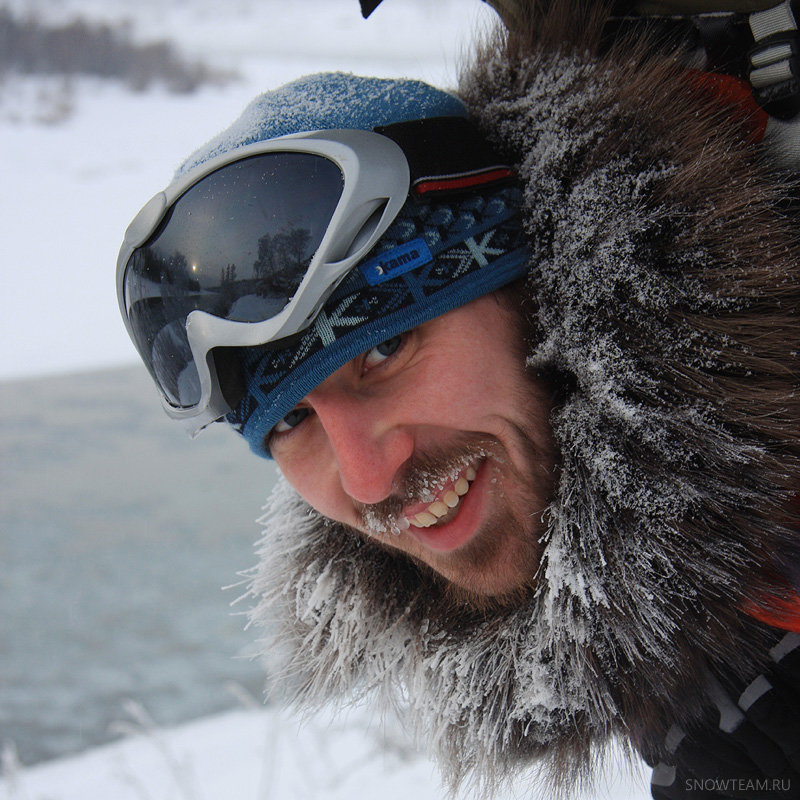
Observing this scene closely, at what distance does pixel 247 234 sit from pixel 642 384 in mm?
625

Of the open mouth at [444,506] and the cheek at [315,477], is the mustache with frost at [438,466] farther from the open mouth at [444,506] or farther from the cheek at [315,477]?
the cheek at [315,477]

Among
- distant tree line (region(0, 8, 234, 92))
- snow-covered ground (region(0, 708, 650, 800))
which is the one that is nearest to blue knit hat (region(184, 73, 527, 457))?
snow-covered ground (region(0, 708, 650, 800))

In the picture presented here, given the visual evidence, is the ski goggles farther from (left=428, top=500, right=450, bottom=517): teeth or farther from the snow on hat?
(left=428, top=500, right=450, bottom=517): teeth

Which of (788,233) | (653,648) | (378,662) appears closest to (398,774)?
(378,662)

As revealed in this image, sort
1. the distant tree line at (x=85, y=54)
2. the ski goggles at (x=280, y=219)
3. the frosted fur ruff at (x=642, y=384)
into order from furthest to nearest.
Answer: the distant tree line at (x=85, y=54) < the ski goggles at (x=280, y=219) < the frosted fur ruff at (x=642, y=384)

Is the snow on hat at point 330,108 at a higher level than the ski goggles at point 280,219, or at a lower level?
higher

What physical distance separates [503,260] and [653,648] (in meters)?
0.61

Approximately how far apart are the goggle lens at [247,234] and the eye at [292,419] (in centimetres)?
21

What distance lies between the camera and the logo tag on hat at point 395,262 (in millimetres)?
1068

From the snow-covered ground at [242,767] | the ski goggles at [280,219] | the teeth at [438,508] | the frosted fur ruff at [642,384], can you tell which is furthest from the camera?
the snow-covered ground at [242,767]

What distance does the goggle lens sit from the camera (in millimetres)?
1075

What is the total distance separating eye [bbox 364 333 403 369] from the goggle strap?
23 centimetres

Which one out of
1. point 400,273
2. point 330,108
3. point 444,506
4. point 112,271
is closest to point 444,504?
point 444,506

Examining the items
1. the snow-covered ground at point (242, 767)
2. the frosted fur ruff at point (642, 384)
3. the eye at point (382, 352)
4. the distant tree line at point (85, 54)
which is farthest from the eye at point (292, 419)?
the distant tree line at point (85, 54)
